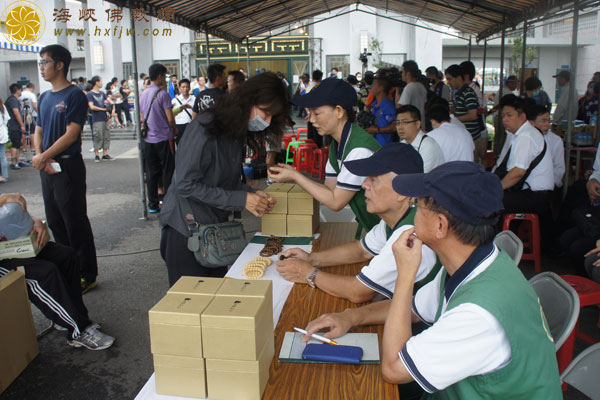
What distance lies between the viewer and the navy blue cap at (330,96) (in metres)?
2.49

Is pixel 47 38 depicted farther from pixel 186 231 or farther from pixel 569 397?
pixel 569 397

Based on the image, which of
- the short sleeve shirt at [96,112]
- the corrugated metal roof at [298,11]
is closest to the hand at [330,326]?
the corrugated metal roof at [298,11]

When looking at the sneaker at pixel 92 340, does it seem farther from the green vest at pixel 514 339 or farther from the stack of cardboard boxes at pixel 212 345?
the green vest at pixel 514 339

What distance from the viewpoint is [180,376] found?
141 cm

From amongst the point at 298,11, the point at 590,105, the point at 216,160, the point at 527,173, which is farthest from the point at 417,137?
the point at 298,11

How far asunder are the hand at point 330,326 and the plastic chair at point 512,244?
108 cm

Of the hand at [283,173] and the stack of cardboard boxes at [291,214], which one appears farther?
the stack of cardboard boxes at [291,214]

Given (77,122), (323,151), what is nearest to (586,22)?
(323,151)

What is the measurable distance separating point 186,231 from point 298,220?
0.81 meters

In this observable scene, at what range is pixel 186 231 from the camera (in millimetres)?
2402

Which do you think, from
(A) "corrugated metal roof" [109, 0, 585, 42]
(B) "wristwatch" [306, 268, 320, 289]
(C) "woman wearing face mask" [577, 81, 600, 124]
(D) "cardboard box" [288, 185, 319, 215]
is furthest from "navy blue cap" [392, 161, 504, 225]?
(C) "woman wearing face mask" [577, 81, 600, 124]

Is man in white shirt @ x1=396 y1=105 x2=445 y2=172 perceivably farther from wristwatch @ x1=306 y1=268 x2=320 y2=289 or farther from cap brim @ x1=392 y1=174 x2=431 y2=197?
cap brim @ x1=392 y1=174 x2=431 y2=197

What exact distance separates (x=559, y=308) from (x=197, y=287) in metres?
1.43

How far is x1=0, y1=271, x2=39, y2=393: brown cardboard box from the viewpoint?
2.59 meters
